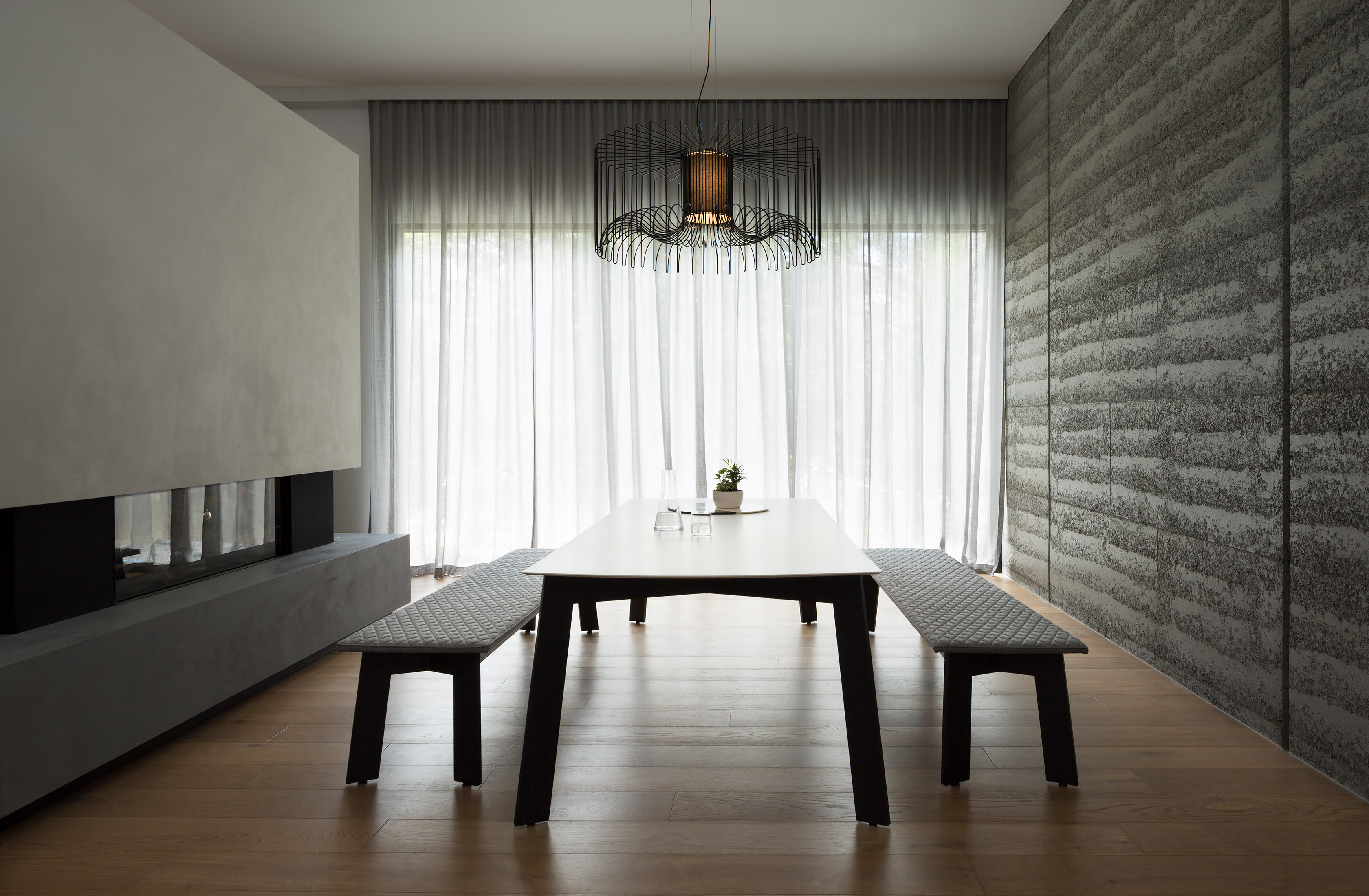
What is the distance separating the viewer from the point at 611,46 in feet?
14.5

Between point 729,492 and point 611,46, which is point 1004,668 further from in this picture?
point 611,46

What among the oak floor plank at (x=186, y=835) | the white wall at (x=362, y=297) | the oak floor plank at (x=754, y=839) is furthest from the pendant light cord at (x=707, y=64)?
the oak floor plank at (x=186, y=835)

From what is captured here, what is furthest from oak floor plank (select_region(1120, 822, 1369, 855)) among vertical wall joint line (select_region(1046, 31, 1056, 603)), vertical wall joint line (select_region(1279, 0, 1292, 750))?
vertical wall joint line (select_region(1046, 31, 1056, 603))

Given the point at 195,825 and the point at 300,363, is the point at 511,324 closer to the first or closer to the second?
the point at 300,363

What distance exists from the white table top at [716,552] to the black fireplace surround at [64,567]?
4.42ft

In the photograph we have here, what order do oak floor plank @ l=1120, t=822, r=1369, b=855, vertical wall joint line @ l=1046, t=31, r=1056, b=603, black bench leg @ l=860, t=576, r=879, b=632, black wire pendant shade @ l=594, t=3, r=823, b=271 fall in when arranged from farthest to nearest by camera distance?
vertical wall joint line @ l=1046, t=31, r=1056, b=603, black bench leg @ l=860, t=576, r=879, b=632, black wire pendant shade @ l=594, t=3, r=823, b=271, oak floor plank @ l=1120, t=822, r=1369, b=855

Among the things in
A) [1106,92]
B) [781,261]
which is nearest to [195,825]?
[781,261]

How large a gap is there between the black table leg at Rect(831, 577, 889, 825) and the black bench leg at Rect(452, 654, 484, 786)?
0.97 m

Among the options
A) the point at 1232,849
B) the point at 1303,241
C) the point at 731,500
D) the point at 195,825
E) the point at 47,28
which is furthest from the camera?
the point at 731,500

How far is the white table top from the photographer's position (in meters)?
1.98

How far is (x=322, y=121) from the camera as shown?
509 centimetres

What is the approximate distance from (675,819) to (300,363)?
2428 millimetres

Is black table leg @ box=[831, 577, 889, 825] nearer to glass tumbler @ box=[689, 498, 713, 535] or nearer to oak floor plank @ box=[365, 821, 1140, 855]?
oak floor plank @ box=[365, 821, 1140, 855]

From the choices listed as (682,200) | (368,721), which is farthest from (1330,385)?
(368,721)
